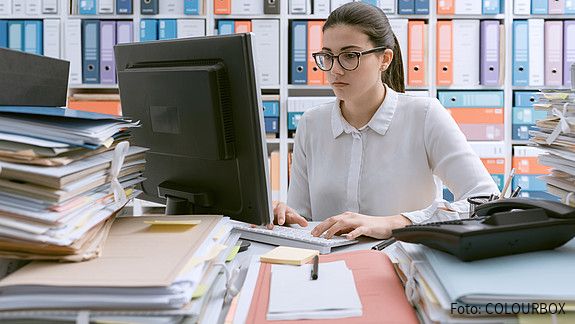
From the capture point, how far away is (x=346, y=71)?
1.72m

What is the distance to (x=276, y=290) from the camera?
0.82 meters

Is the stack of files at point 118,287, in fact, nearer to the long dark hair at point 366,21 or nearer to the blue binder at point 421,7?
the long dark hair at point 366,21

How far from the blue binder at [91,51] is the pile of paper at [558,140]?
8.32 feet

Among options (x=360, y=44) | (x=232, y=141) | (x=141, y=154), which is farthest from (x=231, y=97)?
(x=360, y=44)

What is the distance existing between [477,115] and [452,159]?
154cm

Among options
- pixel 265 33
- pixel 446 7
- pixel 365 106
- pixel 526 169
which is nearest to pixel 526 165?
pixel 526 169

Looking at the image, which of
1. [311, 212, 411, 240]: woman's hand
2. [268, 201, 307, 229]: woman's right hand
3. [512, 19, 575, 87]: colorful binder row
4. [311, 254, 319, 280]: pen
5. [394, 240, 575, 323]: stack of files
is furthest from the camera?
[512, 19, 575, 87]: colorful binder row

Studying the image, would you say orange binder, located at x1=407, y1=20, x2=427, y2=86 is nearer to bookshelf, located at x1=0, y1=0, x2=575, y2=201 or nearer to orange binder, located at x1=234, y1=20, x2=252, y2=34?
bookshelf, located at x1=0, y1=0, x2=575, y2=201

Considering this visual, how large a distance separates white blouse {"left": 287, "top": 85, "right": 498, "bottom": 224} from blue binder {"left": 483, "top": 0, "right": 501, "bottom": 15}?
1.55 meters

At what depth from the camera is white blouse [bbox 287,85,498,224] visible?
174 cm

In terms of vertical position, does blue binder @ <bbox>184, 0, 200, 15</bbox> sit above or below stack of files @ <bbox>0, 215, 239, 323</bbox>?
above

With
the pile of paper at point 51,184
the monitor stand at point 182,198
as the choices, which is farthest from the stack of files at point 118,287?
the monitor stand at point 182,198

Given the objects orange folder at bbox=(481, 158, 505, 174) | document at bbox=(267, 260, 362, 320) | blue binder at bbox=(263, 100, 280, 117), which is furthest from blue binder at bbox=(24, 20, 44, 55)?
document at bbox=(267, 260, 362, 320)

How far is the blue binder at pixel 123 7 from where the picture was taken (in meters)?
3.19
